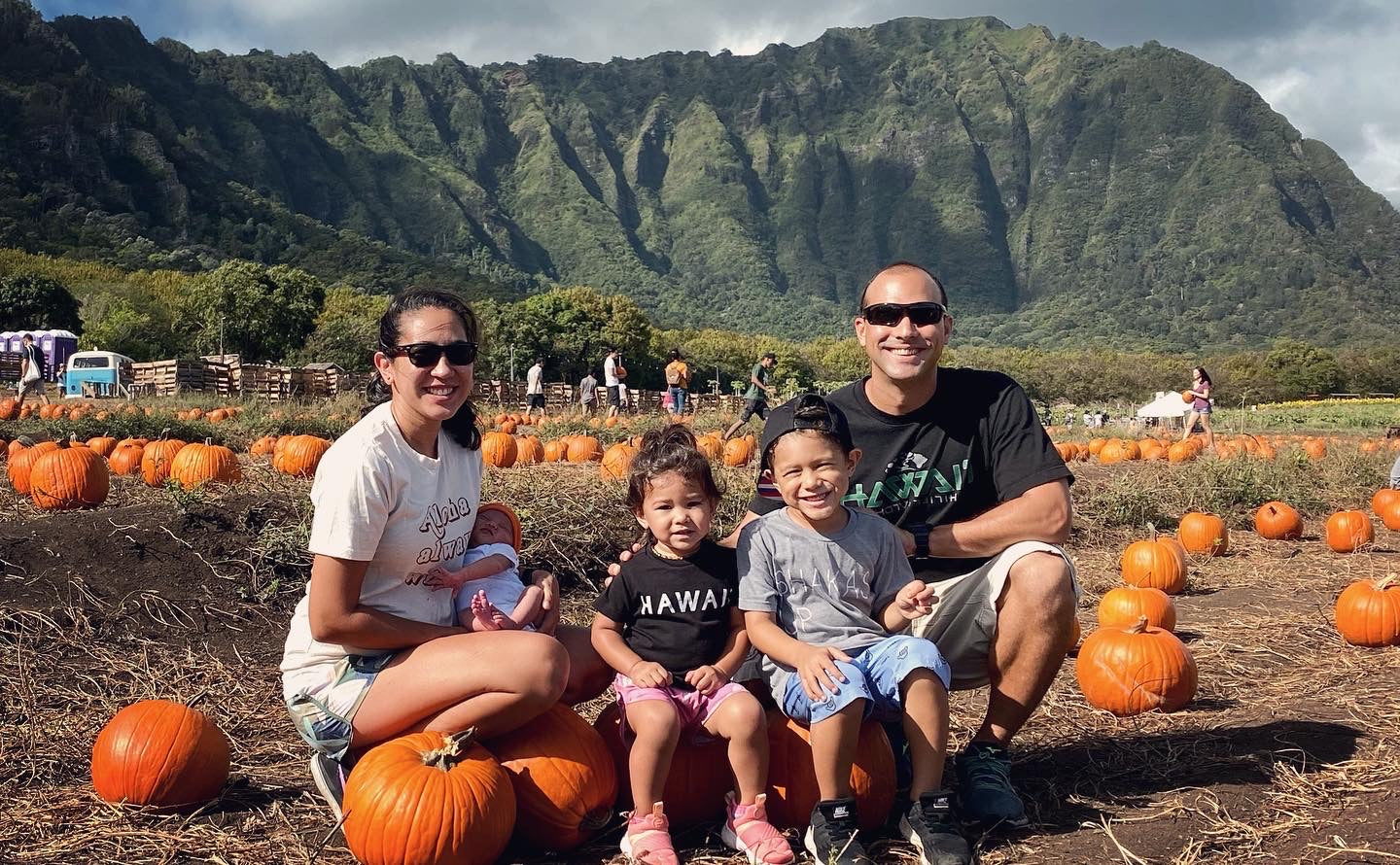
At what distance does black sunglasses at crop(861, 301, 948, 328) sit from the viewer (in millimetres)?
3195

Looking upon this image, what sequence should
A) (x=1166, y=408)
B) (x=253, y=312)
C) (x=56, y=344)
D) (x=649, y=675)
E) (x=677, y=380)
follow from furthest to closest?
1. (x=253, y=312)
2. (x=56, y=344)
3. (x=1166, y=408)
4. (x=677, y=380)
5. (x=649, y=675)

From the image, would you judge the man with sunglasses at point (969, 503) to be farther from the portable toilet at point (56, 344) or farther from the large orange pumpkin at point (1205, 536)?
the portable toilet at point (56, 344)

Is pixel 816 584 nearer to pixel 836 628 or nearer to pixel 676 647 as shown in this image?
pixel 836 628

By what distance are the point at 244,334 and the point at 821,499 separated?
59.1 meters

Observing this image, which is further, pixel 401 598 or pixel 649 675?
pixel 401 598

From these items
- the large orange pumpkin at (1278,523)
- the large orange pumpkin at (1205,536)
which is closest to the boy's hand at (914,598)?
the large orange pumpkin at (1205,536)

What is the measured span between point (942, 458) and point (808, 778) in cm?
107

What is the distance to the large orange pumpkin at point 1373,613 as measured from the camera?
4.93 m


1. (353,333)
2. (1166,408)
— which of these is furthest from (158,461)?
(353,333)

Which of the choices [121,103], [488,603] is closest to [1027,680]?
[488,603]

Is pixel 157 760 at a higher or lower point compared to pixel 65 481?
lower

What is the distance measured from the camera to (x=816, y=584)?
9.56 ft

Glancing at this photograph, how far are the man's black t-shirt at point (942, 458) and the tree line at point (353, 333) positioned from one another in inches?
1660

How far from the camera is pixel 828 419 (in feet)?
9.71
